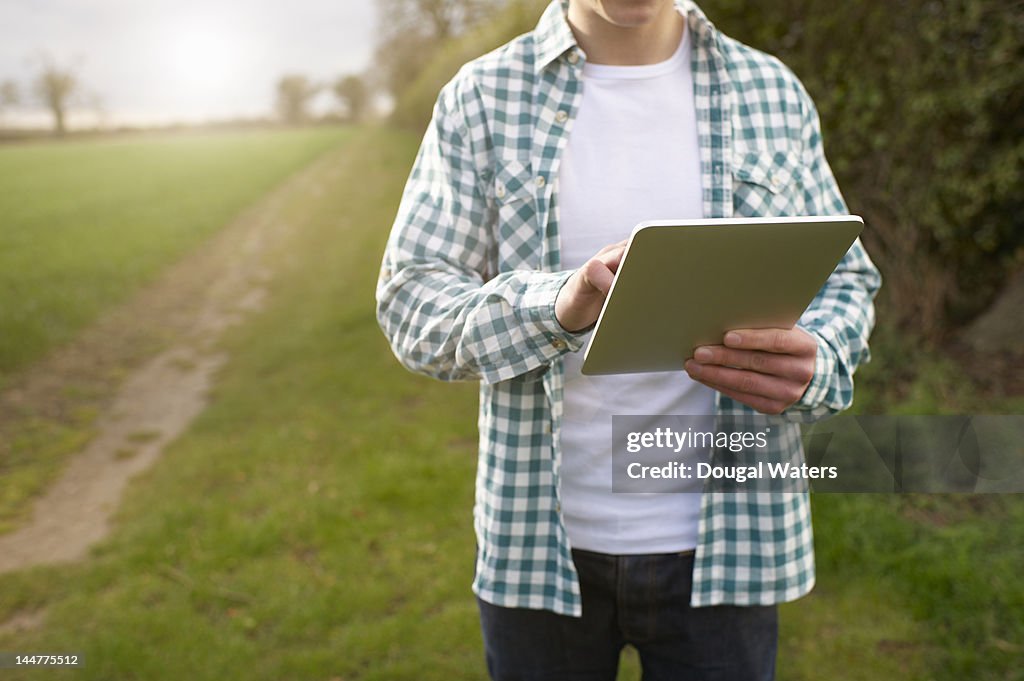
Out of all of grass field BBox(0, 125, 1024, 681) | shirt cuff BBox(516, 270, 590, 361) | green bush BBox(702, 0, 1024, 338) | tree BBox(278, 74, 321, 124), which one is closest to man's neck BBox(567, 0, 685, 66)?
shirt cuff BBox(516, 270, 590, 361)

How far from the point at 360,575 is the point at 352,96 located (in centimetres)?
4531

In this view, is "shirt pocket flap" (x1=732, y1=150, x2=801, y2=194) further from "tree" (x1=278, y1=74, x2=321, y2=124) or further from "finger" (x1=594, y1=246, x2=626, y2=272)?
"tree" (x1=278, y1=74, x2=321, y2=124)

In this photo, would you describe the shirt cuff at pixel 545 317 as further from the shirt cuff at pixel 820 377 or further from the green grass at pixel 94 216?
the green grass at pixel 94 216

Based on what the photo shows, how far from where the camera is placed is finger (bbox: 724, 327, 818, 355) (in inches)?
49.9

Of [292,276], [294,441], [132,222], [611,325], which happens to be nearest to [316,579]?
[294,441]

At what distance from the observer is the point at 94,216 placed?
523 inches

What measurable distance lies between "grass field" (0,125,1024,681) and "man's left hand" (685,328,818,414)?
6.85ft

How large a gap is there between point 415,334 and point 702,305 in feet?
1.62

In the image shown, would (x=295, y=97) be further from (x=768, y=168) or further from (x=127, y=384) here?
(x=768, y=168)

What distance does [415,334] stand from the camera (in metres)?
1.45

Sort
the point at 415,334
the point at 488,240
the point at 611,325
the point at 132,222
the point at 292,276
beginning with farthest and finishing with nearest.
→ the point at 132,222
the point at 292,276
the point at 488,240
the point at 415,334
the point at 611,325

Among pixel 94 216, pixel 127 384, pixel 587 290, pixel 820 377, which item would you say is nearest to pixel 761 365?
pixel 820 377

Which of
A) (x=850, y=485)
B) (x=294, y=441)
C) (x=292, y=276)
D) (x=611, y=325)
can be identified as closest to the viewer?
(x=611, y=325)

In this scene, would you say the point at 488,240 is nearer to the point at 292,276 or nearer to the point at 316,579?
the point at 316,579
